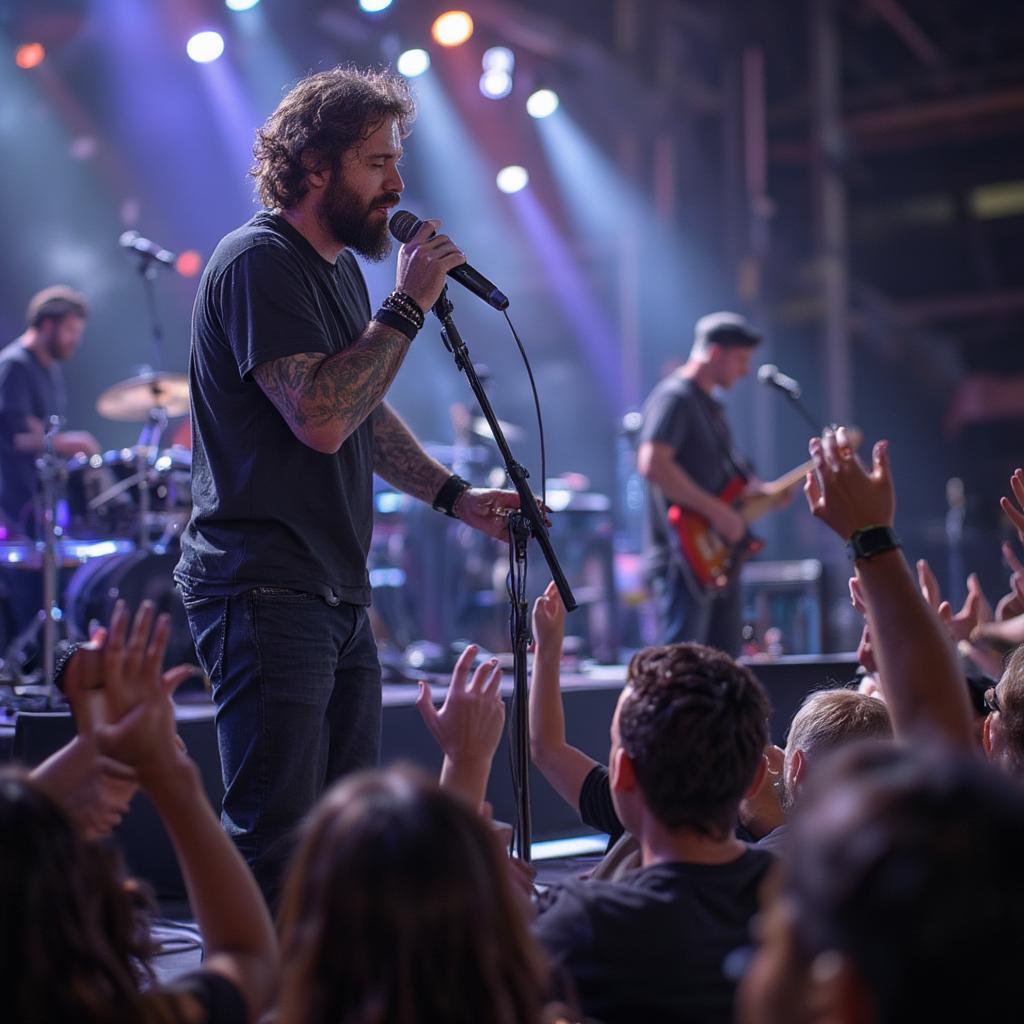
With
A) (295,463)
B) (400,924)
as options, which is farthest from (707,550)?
(400,924)

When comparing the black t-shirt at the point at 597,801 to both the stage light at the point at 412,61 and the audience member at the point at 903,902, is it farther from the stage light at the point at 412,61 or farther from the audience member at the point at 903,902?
the stage light at the point at 412,61

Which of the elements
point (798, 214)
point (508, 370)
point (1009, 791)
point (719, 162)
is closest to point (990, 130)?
point (798, 214)

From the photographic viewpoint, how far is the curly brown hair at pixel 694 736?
1759mm

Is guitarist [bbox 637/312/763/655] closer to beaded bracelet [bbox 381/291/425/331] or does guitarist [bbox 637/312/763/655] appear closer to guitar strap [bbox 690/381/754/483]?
guitar strap [bbox 690/381/754/483]

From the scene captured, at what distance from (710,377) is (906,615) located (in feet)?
14.6

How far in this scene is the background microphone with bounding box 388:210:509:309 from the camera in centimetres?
270

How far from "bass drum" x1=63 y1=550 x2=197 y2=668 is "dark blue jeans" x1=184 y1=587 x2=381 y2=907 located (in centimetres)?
350

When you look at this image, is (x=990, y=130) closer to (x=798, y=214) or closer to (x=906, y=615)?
(x=798, y=214)

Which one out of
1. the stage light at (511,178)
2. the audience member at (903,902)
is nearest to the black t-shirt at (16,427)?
the stage light at (511,178)

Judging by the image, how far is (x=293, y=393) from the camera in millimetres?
2432

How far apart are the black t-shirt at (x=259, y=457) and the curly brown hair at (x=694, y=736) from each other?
2.90 feet

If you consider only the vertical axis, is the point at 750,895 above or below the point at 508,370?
below

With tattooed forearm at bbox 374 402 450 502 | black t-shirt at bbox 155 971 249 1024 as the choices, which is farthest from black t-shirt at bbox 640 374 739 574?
black t-shirt at bbox 155 971 249 1024

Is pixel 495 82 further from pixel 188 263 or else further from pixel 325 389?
pixel 325 389
